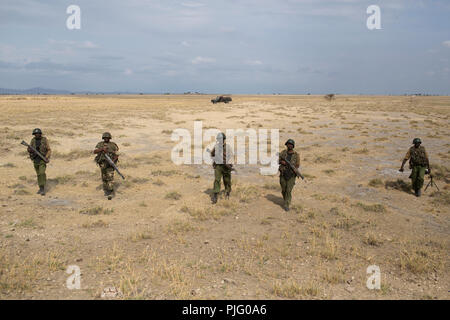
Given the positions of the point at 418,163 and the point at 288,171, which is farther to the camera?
the point at 418,163

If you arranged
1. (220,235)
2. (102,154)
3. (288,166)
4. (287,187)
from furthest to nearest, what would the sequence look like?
(102,154)
(287,187)
(288,166)
(220,235)

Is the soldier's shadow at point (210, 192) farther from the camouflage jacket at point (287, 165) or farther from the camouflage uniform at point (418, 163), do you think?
Result: the camouflage uniform at point (418, 163)

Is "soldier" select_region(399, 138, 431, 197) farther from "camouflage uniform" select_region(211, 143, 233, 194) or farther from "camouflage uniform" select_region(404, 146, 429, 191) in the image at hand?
"camouflage uniform" select_region(211, 143, 233, 194)

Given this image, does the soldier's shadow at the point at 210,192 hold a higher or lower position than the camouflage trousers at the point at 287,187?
lower

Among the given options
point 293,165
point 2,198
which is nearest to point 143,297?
point 293,165

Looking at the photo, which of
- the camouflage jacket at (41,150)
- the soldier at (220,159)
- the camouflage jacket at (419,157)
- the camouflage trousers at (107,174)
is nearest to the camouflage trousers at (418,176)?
the camouflage jacket at (419,157)

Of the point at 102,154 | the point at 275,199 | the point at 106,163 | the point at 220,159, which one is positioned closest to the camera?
the point at 220,159

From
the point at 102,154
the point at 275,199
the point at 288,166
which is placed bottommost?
the point at 275,199

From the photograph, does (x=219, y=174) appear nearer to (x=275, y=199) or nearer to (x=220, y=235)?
(x=275, y=199)

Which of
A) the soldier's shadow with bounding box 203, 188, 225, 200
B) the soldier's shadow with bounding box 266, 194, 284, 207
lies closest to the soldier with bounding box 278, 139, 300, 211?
the soldier's shadow with bounding box 266, 194, 284, 207

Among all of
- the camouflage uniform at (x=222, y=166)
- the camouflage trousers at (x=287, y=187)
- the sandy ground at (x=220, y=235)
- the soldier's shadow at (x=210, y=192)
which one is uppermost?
the camouflage uniform at (x=222, y=166)

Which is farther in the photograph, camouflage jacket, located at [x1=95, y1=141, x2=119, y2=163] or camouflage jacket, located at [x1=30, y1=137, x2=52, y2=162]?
camouflage jacket, located at [x1=30, y1=137, x2=52, y2=162]

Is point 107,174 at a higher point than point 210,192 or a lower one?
higher

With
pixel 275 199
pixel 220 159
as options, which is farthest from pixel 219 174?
pixel 275 199
